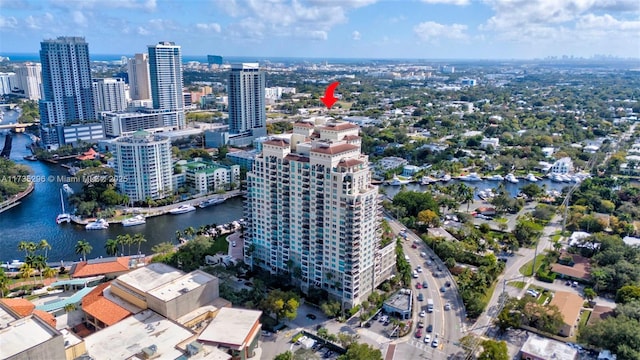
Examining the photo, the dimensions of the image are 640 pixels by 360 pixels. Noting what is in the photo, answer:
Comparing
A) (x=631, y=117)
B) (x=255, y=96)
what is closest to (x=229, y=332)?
(x=255, y=96)

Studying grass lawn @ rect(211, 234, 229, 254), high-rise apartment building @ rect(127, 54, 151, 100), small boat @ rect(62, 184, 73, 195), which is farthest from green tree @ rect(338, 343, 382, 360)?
high-rise apartment building @ rect(127, 54, 151, 100)

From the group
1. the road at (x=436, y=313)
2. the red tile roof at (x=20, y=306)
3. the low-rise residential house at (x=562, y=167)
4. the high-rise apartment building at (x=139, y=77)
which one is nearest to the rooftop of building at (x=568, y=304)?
the road at (x=436, y=313)

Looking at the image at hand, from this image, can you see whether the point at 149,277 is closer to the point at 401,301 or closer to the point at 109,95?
the point at 401,301

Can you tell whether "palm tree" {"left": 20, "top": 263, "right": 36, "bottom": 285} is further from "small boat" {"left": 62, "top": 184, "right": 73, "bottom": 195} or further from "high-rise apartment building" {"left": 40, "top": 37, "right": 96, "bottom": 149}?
"high-rise apartment building" {"left": 40, "top": 37, "right": 96, "bottom": 149}

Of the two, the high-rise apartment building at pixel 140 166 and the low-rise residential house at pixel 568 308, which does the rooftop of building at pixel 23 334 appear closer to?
the low-rise residential house at pixel 568 308

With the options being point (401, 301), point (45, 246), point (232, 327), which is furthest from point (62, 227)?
point (401, 301)
